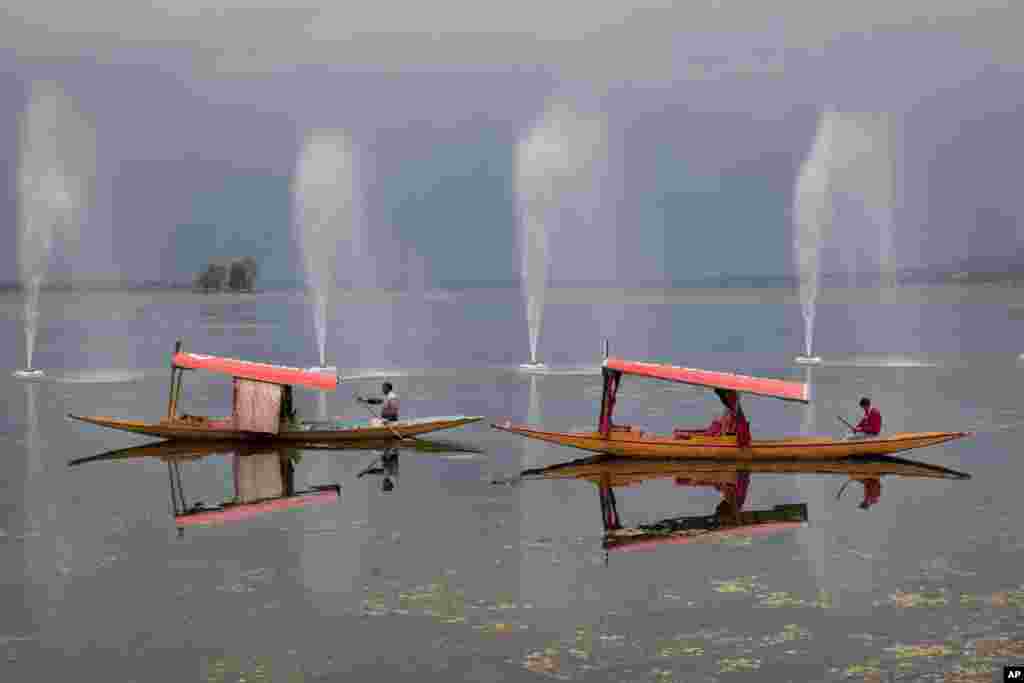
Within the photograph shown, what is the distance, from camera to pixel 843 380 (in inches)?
2933

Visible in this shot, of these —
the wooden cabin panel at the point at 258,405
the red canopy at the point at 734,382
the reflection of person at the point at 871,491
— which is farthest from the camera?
the wooden cabin panel at the point at 258,405

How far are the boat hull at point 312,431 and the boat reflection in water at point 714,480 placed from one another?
675cm

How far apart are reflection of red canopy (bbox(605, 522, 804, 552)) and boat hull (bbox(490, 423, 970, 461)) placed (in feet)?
27.6

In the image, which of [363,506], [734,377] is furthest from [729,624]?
[734,377]

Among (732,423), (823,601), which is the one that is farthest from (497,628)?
(732,423)

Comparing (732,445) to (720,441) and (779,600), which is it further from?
(779,600)

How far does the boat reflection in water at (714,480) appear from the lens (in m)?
30.4

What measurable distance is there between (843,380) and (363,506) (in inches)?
1894

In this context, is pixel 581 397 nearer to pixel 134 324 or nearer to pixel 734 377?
pixel 734 377

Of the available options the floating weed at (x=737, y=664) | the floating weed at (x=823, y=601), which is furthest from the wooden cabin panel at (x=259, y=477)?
the floating weed at (x=737, y=664)

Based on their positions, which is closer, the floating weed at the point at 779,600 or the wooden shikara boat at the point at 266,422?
the floating weed at the point at 779,600

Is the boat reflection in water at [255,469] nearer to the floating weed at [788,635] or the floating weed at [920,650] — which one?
the floating weed at [788,635]

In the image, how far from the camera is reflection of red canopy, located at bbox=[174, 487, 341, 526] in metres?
32.4

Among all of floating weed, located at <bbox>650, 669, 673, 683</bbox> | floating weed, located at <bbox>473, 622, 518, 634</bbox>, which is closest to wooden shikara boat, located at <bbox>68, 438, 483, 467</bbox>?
floating weed, located at <bbox>473, 622, 518, 634</bbox>
